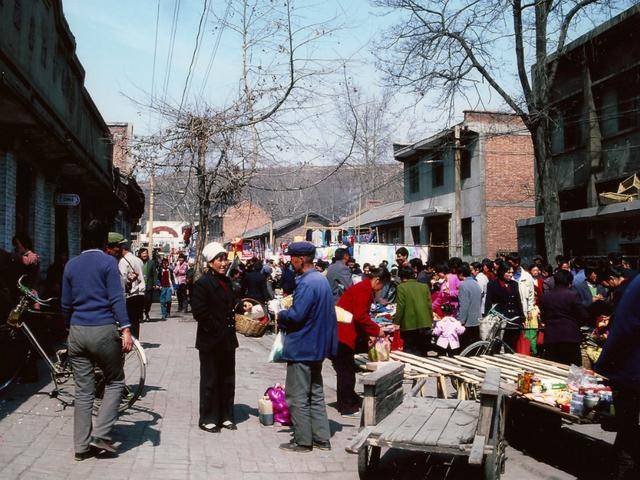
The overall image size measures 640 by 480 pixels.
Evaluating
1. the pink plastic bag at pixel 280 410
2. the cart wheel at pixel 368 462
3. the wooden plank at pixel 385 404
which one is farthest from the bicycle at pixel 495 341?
the cart wheel at pixel 368 462

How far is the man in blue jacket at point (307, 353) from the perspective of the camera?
21.7 feet

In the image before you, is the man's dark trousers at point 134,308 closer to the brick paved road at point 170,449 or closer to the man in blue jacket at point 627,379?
the brick paved road at point 170,449

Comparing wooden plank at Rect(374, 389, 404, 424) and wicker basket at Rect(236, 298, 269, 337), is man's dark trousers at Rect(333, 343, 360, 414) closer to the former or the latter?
wooden plank at Rect(374, 389, 404, 424)

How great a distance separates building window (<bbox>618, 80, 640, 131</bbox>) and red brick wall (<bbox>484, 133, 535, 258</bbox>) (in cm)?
987

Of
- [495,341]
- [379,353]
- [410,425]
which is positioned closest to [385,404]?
[410,425]

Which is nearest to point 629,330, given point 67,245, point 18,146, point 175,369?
point 175,369

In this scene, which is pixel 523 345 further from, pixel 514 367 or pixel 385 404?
pixel 385 404

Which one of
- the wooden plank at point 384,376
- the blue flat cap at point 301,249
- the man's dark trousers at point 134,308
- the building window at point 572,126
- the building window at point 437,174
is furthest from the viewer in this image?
the building window at point 437,174

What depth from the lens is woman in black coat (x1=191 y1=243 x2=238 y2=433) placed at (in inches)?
282

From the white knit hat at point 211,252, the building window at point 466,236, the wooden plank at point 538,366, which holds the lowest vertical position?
the wooden plank at point 538,366

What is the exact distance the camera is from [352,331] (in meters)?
8.33

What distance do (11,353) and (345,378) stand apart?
3.92 metres

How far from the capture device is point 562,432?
793cm

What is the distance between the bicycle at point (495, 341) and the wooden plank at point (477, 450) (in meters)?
5.62
